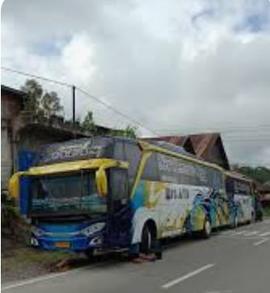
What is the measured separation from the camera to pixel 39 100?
26250 millimetres

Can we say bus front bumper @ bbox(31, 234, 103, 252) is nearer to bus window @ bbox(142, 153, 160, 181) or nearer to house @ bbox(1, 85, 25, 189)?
bus window @ bbox(142, 153, 160, 181)

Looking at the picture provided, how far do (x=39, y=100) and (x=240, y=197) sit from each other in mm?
14466

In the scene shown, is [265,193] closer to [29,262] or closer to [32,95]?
[32,95]

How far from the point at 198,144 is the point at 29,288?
42785mm

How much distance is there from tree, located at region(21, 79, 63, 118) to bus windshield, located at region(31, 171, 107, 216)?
8230 mm

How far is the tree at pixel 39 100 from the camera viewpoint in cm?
2603

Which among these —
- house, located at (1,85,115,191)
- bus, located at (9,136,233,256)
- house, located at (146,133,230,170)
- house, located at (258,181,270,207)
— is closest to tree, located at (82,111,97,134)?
house, located at (1,85,115,191)

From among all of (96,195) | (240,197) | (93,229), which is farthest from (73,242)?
(240,197)

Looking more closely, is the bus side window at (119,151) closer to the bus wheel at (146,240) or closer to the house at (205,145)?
the bus wheel at (146,240)

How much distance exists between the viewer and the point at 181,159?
2378cm

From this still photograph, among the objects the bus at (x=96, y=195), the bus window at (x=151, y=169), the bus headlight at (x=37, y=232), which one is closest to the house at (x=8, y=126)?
the bus at (x=96, y=195)

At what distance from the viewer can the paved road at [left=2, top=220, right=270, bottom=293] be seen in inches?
492

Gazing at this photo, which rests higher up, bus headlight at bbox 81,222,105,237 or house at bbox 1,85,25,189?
house at bbox 1,85,25,189

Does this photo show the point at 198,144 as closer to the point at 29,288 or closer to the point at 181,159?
the point at 181,159
